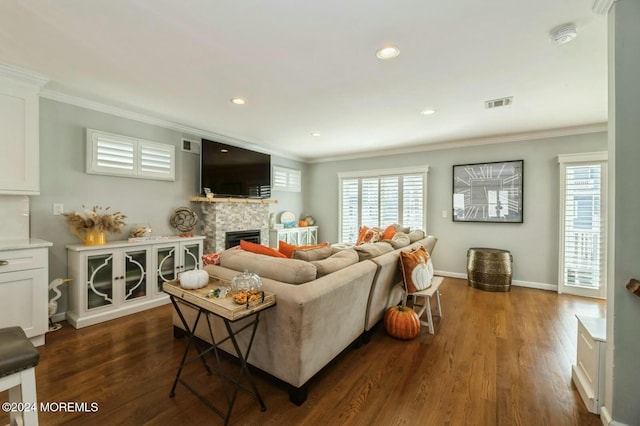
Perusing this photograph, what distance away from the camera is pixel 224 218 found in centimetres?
433

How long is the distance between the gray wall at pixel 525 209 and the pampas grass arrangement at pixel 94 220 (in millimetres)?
4612

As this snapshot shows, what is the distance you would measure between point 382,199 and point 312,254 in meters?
3.70

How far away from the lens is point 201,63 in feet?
7.42

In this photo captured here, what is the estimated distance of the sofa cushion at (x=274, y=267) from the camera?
1.86 meters

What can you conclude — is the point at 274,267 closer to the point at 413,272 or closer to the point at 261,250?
the point at 261,250

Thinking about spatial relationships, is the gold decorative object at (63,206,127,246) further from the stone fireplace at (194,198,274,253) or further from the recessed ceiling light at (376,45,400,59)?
the recessed ceiling light at (376,45,400,59)

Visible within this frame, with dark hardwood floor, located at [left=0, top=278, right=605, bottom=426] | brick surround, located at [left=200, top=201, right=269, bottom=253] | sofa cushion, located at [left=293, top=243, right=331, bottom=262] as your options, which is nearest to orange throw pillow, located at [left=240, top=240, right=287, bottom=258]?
sofa cushion, located at [left=293, top=243, right=331, bottom=262]

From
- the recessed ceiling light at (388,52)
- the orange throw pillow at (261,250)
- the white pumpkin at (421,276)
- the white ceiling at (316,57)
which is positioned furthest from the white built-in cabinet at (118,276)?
the recessed ceiling light at (388,52)

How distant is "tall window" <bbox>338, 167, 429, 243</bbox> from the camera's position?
5215 mm

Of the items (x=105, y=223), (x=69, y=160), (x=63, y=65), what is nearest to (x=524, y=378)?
(x=105, y=223)

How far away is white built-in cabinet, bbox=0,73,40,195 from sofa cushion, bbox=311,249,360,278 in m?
2.82

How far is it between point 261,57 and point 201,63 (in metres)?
0.54

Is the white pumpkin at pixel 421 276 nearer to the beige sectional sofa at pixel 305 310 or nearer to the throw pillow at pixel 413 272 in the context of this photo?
the throw pillow at pixel 413 272

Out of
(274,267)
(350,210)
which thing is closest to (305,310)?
(274,267)
